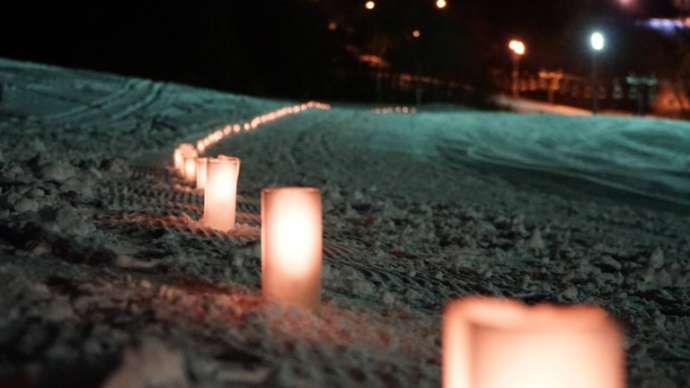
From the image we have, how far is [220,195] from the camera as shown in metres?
7.93

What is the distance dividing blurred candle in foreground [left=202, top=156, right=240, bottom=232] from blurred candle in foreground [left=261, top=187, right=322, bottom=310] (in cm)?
260

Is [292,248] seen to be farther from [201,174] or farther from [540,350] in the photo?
[201,174]

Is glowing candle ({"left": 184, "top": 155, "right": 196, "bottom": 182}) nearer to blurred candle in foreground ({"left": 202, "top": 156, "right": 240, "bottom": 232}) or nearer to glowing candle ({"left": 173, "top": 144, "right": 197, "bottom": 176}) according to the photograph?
glowing candle ({"left": 173, "top": 144, "right": 197, "bottom": 176})

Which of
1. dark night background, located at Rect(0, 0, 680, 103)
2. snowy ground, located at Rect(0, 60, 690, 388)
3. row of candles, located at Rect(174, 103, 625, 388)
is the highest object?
dark night background, located at Rect(0, 0, 680, 103)

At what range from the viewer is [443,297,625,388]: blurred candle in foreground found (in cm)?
309

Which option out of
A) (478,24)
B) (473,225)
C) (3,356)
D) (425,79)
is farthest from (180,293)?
(478,24)

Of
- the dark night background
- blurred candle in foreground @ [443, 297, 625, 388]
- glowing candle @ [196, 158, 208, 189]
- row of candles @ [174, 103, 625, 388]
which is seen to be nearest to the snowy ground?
glowing candle @ [196, 158, 208, 189]

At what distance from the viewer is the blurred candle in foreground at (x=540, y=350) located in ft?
10.1

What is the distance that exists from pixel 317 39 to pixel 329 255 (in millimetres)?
46533

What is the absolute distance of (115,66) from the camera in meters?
45.6

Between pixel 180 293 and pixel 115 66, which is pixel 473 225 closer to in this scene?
pixel 180 293

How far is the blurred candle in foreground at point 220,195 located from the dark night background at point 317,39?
126 feet

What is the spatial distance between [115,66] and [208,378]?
43.6 m

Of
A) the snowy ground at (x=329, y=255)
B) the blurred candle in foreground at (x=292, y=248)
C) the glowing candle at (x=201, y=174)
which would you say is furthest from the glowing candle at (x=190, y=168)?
the blurred candle in foreground at (x=292, y=248)
